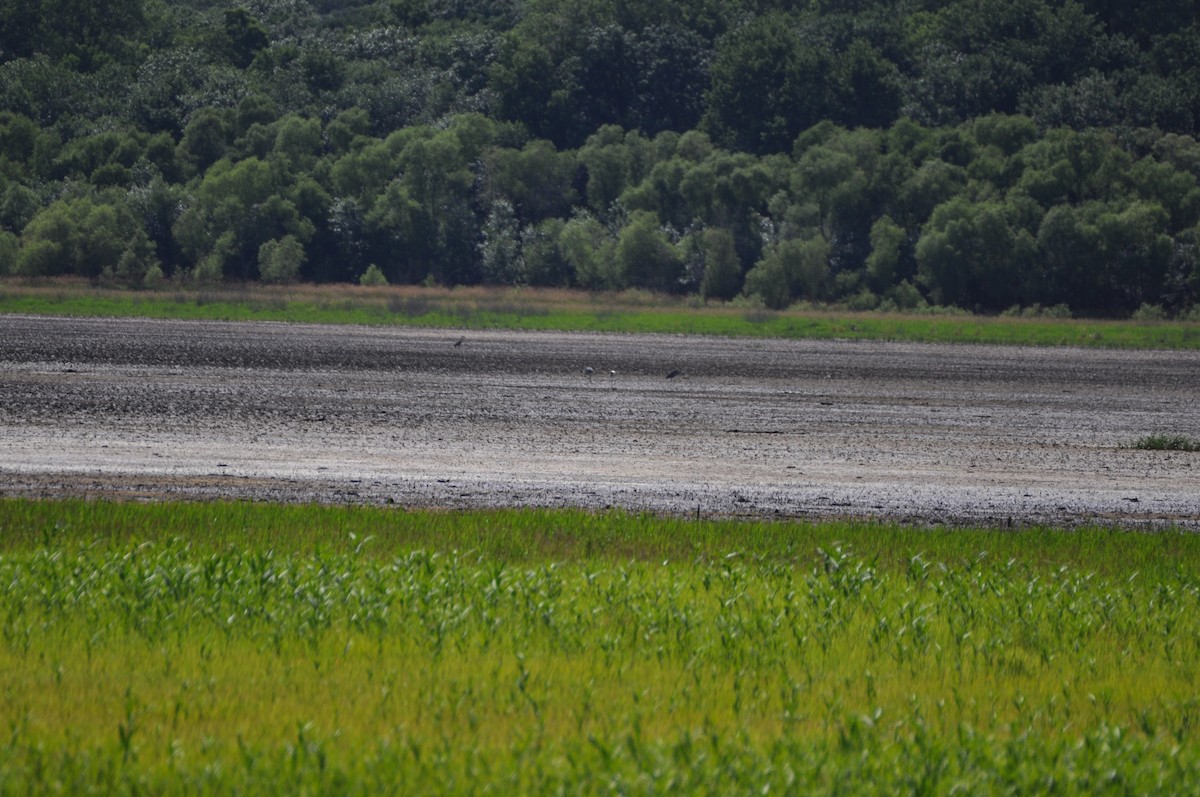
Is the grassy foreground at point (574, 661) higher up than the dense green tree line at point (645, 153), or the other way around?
the dense green tree line at point (645, 153)

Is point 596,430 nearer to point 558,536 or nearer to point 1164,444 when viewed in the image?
point 1164,444

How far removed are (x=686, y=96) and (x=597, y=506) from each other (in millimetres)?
107886

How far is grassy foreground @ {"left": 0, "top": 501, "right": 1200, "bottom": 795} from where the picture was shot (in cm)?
781

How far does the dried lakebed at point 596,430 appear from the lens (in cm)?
1927

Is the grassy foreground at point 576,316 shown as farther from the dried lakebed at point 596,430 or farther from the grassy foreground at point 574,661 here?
the grassy foreground at point 574,661

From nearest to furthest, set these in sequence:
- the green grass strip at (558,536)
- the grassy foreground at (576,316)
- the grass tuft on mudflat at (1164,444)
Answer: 1. the green grass strip at (558,536)
2. the grass tuft on mudflat at (1164,444)
3. the grassy foreground at (576,316)

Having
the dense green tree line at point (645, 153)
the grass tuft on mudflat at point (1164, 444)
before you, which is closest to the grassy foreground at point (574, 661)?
the grass tuft on mudflat at point (1164, 444)

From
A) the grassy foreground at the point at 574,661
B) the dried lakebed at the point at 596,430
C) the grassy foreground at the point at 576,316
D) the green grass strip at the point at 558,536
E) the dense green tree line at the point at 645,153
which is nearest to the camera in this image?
the grassy foreground at the point at 574,661

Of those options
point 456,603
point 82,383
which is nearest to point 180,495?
point 456,603

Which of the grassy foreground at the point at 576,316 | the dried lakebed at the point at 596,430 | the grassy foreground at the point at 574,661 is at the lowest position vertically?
the dried lakebed at the point at 596,430

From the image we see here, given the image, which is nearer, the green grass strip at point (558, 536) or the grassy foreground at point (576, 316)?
the green grass strip at point (558, 536)

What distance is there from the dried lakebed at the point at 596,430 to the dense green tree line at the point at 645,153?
1573 inches

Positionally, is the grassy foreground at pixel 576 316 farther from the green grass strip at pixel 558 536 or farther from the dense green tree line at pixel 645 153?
the green grass strip at pixel 558 536

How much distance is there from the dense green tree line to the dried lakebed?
3995 centimetres
